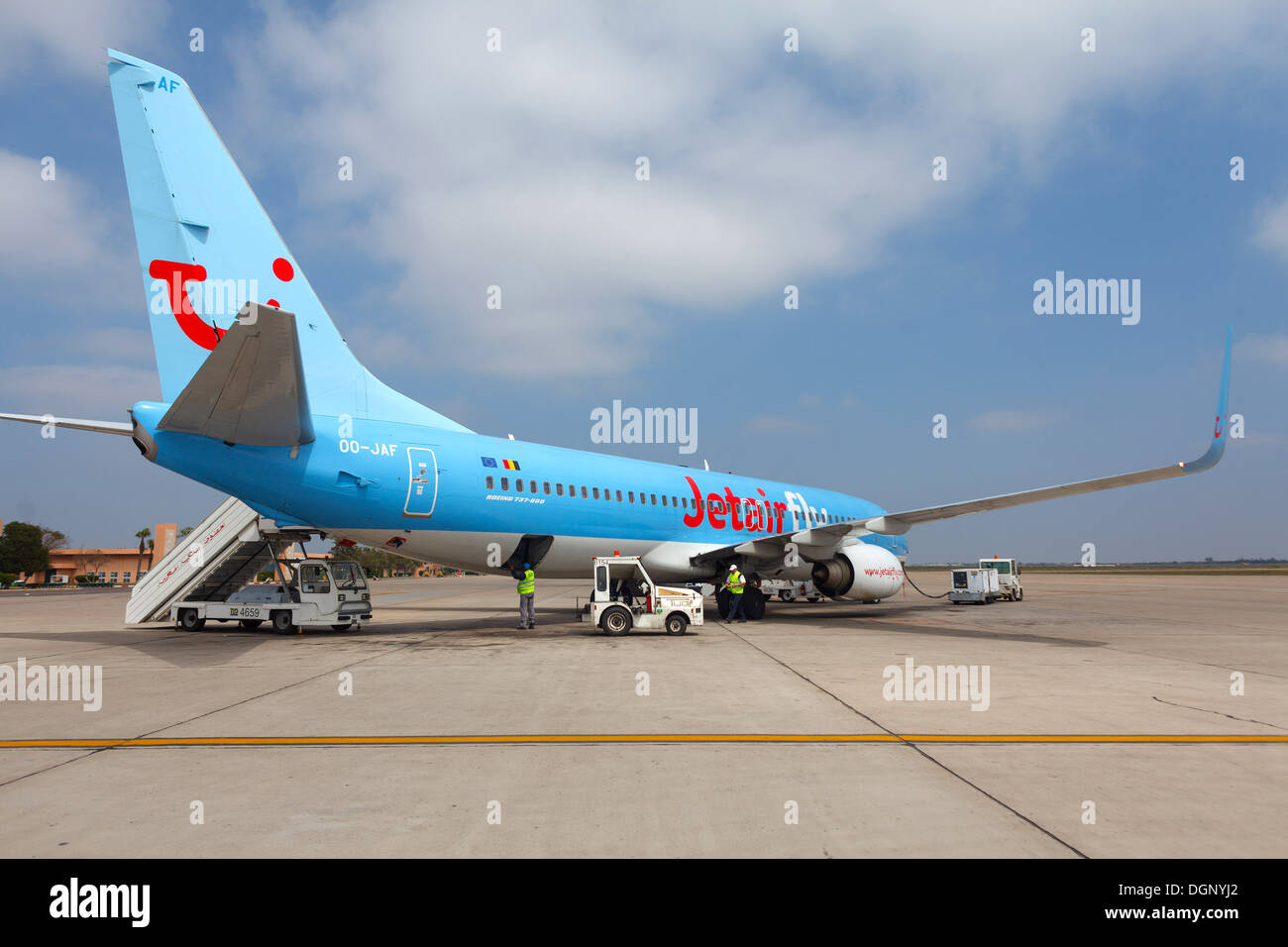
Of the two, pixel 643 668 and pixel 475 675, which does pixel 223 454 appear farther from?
pixel 643 668

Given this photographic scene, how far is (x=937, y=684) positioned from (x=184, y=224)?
1438 cm

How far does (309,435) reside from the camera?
14.2m

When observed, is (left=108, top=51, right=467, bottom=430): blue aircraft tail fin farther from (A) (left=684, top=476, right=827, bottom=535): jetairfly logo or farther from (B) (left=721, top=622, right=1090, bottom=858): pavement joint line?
(A) (left=684, top=476, right=827, bottom=535): jetairfly logo

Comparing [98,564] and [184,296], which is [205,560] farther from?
[98,564]

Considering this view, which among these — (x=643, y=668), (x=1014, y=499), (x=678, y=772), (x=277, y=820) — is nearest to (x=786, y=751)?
(x=678, y=772)

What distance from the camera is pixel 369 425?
15828mm

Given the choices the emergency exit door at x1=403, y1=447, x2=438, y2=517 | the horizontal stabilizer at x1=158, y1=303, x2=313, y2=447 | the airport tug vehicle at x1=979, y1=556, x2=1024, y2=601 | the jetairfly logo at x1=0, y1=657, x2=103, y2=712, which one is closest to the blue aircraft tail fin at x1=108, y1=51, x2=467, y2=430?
the horizontal stabilizer at x1=158, y1=303, x2=313, y2=447

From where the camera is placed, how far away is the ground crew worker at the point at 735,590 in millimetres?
21969

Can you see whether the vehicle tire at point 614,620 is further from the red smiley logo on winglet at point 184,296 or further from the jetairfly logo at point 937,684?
the red smiley logo on winglet at point 184,296

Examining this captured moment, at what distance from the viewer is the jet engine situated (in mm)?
22078

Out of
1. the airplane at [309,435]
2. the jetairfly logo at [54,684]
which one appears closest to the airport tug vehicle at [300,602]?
the airplane at [309,435]

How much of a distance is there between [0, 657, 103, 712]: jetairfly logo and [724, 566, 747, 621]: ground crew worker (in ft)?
48.9
